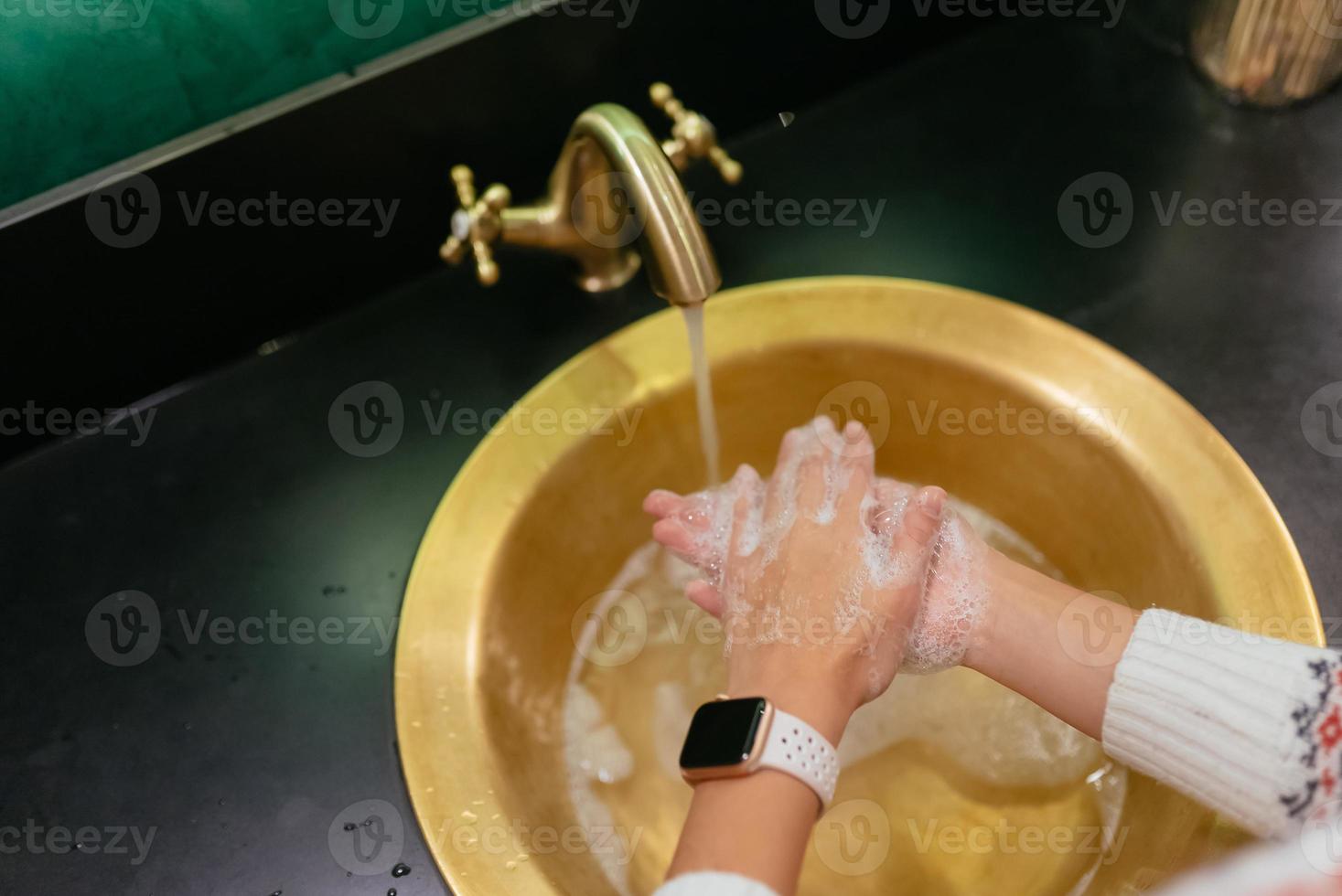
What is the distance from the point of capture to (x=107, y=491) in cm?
78

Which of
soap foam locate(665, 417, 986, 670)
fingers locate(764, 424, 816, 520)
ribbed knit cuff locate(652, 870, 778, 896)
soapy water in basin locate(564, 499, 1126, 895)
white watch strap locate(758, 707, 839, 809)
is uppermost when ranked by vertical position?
fingers locate(764, 424, 816, 520)

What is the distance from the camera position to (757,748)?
56cm

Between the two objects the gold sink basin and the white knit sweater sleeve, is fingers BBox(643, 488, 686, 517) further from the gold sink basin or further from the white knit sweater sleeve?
the white knit sweater sleeve

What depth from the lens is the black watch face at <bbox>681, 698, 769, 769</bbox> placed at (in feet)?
1.87

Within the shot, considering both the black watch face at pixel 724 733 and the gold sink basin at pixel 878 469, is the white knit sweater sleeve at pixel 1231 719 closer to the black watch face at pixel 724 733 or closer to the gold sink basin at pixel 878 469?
the gold sink basin at pixel 878 469

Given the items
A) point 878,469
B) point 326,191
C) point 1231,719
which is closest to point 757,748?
point 1231,719

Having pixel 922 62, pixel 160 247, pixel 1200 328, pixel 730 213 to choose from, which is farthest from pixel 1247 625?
pixel 160 247

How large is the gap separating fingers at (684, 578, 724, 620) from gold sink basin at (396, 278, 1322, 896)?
11cm

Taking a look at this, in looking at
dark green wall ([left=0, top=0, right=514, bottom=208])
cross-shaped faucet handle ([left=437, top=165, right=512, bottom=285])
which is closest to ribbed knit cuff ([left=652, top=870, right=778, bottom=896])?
cross-shaped faucet handle ([left=437, top=165, right=512, bottom=285])

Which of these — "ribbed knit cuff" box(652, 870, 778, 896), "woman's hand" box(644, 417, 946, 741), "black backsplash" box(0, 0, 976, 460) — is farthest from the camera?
"black backsplash" box(0, 0, 976, 460)

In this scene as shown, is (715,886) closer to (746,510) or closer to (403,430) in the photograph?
(746,510)

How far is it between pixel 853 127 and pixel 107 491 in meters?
0.74

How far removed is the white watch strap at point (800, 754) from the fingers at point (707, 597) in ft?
0.44

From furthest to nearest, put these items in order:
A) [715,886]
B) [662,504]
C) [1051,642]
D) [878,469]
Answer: [878,469] → [662,504] → [1051,642] → [715,886]
